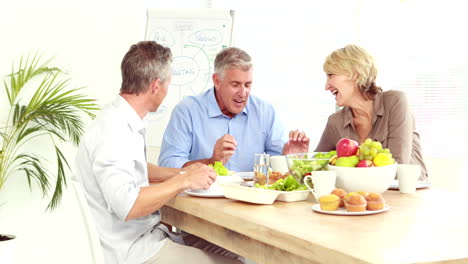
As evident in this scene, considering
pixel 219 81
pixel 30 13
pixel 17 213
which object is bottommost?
pixel 17 213

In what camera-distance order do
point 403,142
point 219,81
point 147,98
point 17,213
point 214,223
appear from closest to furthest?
point 214,223, point 147,98, point 403,142, point 219,81, point 17,213

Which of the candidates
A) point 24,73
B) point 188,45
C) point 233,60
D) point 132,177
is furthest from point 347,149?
point 24,73

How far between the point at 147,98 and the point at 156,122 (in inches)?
85.7

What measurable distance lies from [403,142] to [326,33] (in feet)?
9.04

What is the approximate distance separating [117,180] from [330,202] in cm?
75

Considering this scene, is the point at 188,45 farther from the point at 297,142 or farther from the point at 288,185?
the point at 288,185

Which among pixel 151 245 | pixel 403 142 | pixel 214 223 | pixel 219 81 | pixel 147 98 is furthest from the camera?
pixel 219 81

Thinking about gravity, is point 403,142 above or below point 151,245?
above

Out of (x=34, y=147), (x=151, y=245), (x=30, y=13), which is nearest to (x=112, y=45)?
(x=30, y=13)

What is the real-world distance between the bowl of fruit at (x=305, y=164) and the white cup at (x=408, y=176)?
252 millimetres

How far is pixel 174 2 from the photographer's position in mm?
5250

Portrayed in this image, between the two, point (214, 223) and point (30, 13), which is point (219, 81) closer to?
point (214, 223)

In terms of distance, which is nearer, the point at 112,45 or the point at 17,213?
the point at 17,213

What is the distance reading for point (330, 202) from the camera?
1.80m
